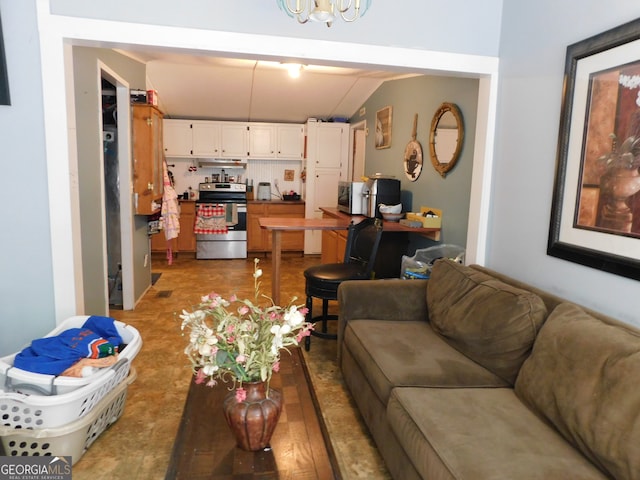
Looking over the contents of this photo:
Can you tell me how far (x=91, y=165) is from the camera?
3.04 m

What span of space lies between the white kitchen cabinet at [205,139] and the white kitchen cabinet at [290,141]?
0.89 m

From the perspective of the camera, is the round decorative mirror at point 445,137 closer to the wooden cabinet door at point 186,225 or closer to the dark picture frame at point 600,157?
the dark picture frame at point 600,157

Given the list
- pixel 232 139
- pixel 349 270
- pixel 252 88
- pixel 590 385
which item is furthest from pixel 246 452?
pixel 232 139

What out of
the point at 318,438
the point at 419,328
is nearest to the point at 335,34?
the point at 419,328

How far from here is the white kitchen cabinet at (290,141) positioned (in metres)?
6.36

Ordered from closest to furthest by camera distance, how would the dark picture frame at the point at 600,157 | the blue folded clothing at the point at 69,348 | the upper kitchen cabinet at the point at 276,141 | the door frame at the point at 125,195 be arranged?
the dark picture frame at the point at 600,157
the blue folded clothing at the point at 69,348
the door frame at the point at 125,195
the upper kitchen cabinet at the point at 276,141

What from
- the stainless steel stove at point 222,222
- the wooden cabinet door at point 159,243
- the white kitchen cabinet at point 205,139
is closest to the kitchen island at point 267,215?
the stainless steel stove at point 222,222

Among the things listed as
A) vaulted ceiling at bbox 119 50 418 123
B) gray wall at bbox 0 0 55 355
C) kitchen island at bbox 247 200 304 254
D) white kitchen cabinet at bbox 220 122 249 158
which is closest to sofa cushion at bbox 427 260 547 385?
gray wall at bbox 0 0 55 355

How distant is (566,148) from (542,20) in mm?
723

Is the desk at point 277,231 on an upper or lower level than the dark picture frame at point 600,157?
lower

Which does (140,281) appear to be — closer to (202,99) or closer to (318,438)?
(202,99)

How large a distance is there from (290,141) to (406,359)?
5.02 meters

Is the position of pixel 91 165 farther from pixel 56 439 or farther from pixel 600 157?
pixel 600 157

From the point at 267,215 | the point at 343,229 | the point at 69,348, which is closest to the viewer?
the point at 69,348
